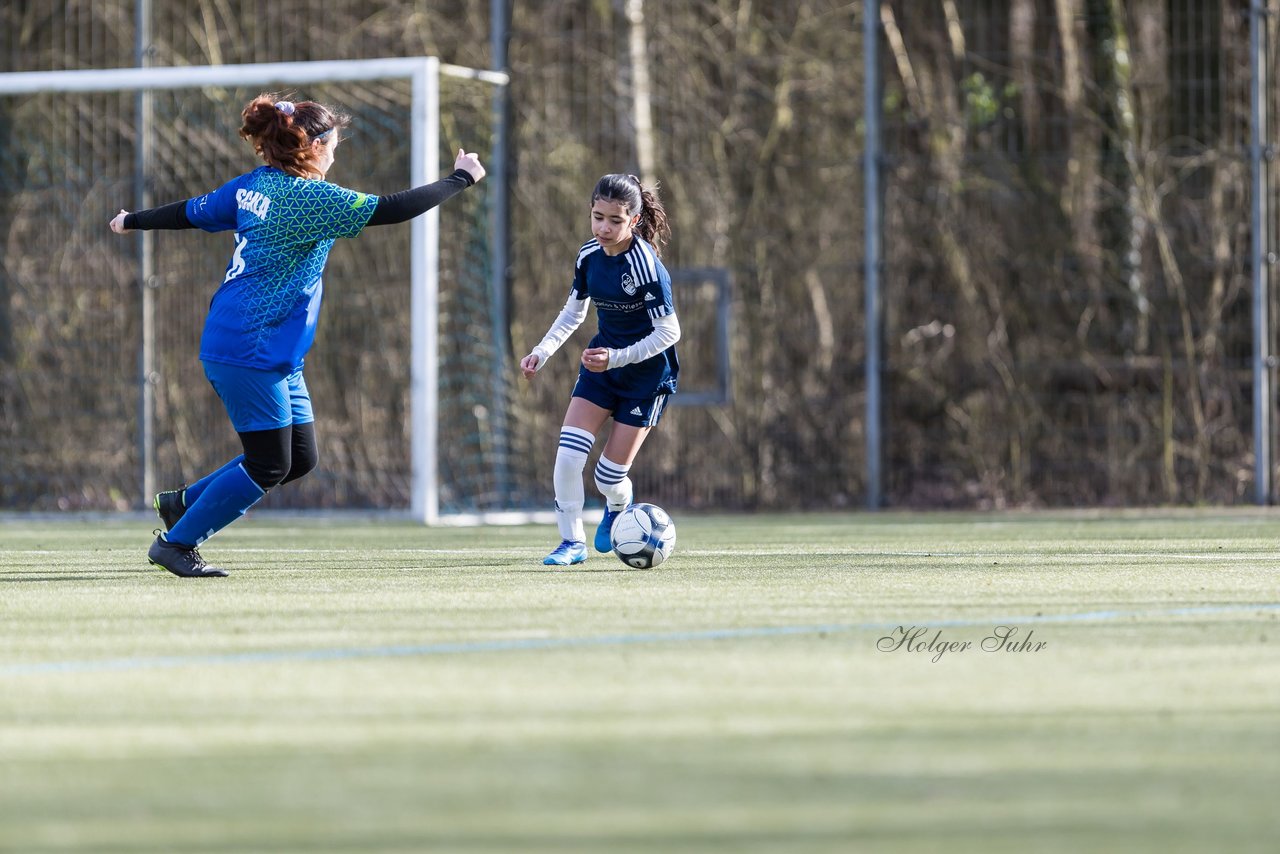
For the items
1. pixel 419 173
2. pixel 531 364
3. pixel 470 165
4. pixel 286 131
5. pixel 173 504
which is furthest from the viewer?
pixel 419 173

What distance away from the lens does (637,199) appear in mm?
8203

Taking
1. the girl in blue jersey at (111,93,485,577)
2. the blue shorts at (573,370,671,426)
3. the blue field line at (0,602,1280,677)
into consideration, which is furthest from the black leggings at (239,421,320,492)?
the blue field line at (0,602,1280,677)

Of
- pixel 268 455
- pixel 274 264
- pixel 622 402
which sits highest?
pixel 274 264

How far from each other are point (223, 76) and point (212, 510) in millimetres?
5573

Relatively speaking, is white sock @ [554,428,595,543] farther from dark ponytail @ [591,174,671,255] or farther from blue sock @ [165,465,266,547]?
blue sock @ [165,465,266,547]

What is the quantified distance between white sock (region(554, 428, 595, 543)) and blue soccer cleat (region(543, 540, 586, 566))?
0.16 feet

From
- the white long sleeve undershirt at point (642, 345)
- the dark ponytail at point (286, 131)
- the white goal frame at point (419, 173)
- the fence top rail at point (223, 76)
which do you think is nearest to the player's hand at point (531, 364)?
the white long sleeve undershirt at point (642, 345)

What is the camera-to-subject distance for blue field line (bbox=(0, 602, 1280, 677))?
183 inches

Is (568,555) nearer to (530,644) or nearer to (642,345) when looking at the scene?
(642,345)

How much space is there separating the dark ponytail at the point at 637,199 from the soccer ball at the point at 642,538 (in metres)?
1.24

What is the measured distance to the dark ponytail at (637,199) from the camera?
8.09 meters

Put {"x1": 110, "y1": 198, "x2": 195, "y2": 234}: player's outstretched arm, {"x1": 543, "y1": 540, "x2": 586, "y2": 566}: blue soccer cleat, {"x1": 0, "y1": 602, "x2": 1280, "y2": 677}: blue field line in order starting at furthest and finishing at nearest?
{"x1": 543, "y1": 540, "x2": 586, "y2": 566}: blue soccer cleat
{"x1": 110, "y1": 198, "x2": 195, "y2": 234}: player's outstretched arm
{"x1": 0, "y1": 602, "x2": 1280, "y2": 677}: blue field line

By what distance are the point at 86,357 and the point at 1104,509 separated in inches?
265

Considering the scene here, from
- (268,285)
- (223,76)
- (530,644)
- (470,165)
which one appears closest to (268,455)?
(268,285)
